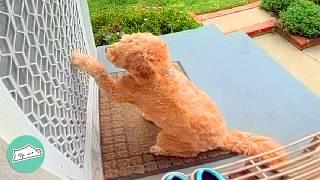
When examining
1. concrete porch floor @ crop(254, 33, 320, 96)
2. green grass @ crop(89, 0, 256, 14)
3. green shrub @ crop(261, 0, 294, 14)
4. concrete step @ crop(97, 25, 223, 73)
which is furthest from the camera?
green grass @ crop(89, 0, 256, 14)

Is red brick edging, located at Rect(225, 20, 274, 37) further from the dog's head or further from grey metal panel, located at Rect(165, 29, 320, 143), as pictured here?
the dog's head

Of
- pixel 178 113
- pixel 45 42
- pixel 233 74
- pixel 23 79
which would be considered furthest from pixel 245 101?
pixel 23 79

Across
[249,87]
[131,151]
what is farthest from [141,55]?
[249,87]

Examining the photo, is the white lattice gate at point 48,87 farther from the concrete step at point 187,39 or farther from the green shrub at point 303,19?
the green shrub at point 303,19

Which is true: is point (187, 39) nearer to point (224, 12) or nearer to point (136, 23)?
point (136, 23)

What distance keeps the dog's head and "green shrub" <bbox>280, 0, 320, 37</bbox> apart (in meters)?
2.37

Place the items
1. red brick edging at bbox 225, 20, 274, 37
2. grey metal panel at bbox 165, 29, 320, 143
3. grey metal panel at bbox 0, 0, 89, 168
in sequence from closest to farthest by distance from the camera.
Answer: grey metal panel at bbox 0, 0, 89, 168, grey metal panel at bbox 165, 29, 320, 143, red brick edging at bbox 225, 20, 274, 37

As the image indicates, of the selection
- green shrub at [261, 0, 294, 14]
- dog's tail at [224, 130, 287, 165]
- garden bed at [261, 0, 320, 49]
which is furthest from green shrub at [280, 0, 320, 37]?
dog's tail at [224, 130, 287, 165]

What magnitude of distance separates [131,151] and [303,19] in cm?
246

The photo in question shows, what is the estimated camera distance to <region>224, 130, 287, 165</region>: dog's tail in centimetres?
182

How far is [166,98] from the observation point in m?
1.87

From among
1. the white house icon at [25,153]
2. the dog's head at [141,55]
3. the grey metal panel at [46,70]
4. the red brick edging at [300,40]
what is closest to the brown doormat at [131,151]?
the grey metal panel at [46,70]

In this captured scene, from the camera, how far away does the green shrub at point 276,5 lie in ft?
13.6

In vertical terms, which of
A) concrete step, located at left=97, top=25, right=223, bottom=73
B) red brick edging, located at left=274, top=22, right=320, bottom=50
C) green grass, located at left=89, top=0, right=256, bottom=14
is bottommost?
red brick edging, located at left=274, top=22, right=320, bottom=50
